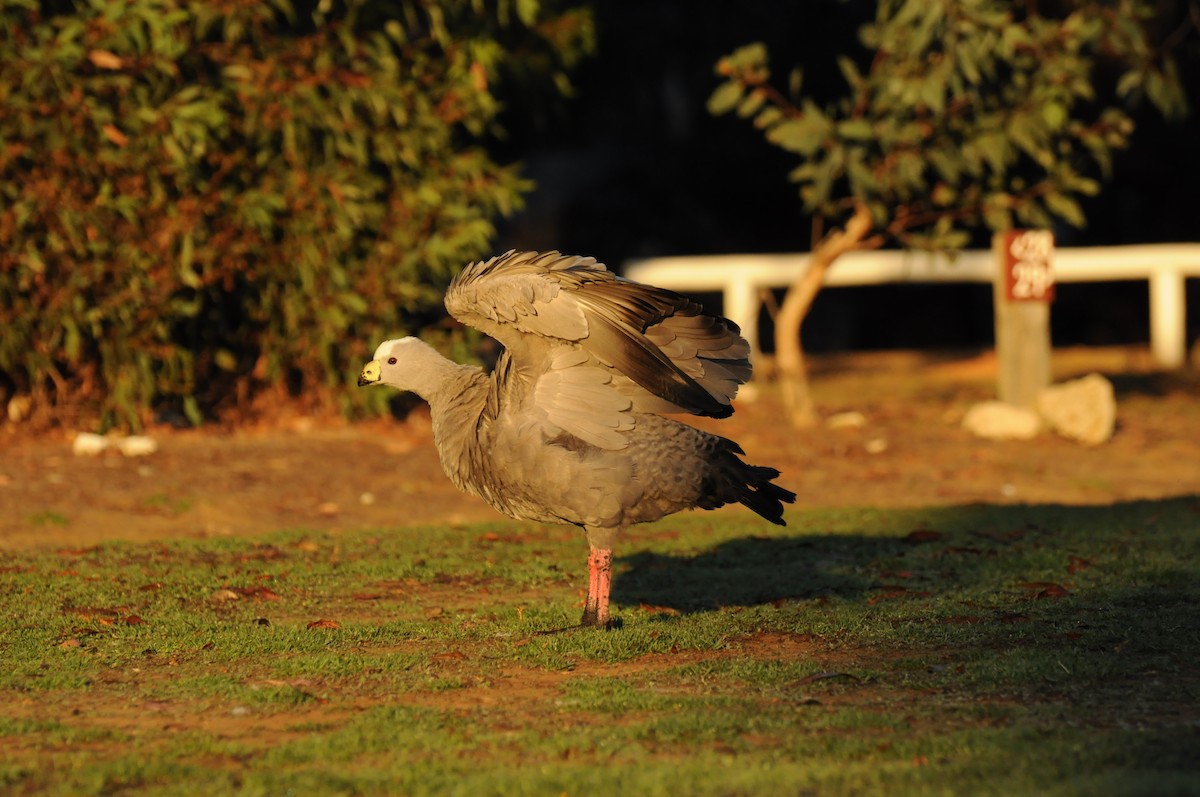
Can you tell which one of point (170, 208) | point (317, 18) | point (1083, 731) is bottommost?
point (1083, 731)

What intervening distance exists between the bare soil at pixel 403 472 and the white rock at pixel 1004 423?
0.14 m

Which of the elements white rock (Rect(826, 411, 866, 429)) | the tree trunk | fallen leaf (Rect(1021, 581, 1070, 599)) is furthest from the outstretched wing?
white rock (Rect(826, 411, 866, 429))

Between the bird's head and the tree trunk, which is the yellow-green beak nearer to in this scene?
the bird's head

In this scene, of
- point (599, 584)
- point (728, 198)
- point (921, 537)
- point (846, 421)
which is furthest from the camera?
point (728, 198)

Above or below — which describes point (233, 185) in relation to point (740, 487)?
above

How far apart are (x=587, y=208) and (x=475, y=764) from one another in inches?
798

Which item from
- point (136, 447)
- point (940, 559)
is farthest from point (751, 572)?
point (136, 447)

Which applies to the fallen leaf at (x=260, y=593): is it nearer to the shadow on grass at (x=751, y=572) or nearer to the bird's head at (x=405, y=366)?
the bird's head at (x=405, y=366)

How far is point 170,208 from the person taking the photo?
13.0 metres

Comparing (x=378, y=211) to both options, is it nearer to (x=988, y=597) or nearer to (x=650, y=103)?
(x=988, y=597)

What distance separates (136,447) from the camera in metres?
12.8

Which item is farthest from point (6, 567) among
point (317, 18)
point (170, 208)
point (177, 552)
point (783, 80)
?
point (783, 80)

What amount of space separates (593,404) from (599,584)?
0.79 metres

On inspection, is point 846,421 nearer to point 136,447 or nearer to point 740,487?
point 136,447
